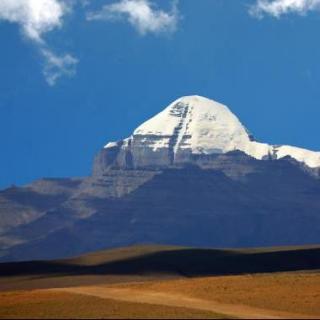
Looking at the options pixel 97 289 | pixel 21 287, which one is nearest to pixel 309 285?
pixel 97 289

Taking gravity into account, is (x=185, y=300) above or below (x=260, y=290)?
below

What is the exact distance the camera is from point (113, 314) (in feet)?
228

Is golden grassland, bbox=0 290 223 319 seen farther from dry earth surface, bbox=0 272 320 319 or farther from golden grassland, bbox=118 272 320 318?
golden grassland, bbox=118 272 320 318

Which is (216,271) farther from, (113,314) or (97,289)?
(113,314)

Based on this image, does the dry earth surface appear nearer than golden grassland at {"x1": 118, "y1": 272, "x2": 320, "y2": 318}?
Yes

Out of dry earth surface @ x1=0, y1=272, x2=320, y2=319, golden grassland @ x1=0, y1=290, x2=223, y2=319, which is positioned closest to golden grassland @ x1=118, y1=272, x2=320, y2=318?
dry earth surface @ x1=0, y1=272, x2=320, y2=319

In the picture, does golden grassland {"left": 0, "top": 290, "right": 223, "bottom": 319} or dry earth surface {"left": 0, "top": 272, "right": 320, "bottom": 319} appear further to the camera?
dry earth surface {"left": 0, "top": 272, "right": 320, "bottom": 319}

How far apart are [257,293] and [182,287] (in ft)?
26.4

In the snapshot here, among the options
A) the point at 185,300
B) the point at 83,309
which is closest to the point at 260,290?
the point at 185,300

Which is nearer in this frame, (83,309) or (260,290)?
(83,309)

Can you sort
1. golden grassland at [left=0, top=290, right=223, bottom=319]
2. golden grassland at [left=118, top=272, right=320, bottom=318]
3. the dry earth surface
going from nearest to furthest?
1. golden grassland at [left=0, top=290, right=223, bottom=319]
2. the dry earth surface
3. golden grassland at [left=118, top=272, right=320, bottom=318]


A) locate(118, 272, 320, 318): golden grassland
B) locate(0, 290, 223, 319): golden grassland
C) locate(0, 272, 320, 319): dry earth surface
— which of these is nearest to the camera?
locate(0, 290, 223, 319): golden grassland

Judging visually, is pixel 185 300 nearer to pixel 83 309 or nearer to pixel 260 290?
pixel 260 290

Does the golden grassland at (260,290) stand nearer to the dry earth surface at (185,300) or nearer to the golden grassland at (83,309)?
the dry earth surface at (185,300)
